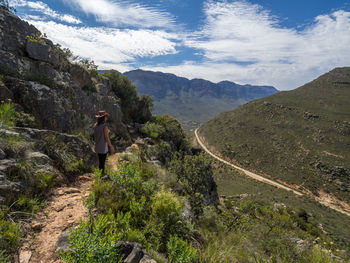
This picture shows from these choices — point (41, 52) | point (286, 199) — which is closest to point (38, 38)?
point (41, 52)

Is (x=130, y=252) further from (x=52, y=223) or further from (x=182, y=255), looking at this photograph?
(x=52, y=223)

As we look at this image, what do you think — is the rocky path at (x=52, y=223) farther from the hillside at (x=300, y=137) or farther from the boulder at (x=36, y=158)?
the hillside at (x=300, y=137)

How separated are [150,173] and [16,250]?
14.3ft

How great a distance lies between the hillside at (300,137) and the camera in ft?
161

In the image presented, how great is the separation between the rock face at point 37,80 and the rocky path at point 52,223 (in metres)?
5.36

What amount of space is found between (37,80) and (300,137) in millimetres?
71912

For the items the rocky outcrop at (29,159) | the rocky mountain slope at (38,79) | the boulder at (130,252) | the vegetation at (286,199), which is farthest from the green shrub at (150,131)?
the vegetation at (286,199)

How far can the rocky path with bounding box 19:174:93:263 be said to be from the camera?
113 inches

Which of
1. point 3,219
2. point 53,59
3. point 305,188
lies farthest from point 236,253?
point 305,188

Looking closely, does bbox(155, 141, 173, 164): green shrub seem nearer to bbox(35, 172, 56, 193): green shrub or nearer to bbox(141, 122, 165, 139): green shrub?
bbox(141, 122, 165, 139): green shrub

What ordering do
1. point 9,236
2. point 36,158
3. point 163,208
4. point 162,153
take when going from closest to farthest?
point 9,236
point 163,208
point 36,158
point 162,153

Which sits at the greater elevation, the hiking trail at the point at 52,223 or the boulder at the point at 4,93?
the boulder at the point at 4,93

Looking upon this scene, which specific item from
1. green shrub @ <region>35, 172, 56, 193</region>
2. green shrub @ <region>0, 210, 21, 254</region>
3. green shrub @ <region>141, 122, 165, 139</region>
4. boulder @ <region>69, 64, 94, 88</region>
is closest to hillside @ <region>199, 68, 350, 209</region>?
green shrub @ <region>141, 122, 165, 139</region>

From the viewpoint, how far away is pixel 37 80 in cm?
998
